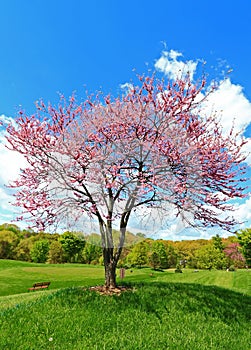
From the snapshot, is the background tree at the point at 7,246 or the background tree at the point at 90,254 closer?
the background tree at the point at 90,254

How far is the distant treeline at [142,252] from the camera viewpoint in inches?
2012

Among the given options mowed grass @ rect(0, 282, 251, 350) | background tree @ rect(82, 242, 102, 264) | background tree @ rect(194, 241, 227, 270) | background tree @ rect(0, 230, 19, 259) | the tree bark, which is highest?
background tree @ rect(0, 230, 19, 259)

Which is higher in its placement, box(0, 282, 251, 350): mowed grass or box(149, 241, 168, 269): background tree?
box(149, 241, 168, 269): background tree

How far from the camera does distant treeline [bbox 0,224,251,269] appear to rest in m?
51.1

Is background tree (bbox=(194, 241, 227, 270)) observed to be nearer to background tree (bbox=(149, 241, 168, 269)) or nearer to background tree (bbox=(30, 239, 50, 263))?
background tree (bbox=(149, 241, 168, 269))

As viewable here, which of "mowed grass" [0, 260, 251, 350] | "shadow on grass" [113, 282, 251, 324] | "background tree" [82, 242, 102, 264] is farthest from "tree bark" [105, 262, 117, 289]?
"background tree" [82, 242, 102, 264]

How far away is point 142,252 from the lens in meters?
51.8

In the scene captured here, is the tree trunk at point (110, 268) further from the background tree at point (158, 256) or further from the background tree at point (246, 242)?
the background tree at point (158, 256)

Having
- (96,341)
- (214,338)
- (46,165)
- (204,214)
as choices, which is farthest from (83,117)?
(214,338)

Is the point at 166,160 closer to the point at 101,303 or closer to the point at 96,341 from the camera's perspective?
the point at 101,303

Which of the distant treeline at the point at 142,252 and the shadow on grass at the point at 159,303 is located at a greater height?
the distant treeline at the point at 142,252

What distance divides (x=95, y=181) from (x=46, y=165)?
6.41 ft

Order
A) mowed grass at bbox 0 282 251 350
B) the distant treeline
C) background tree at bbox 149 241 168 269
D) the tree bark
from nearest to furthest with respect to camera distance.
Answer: mowed grass at bbox 0 282 251 350 < the tree bark < the distant treeline < background tree at bbox 149 241 168 269

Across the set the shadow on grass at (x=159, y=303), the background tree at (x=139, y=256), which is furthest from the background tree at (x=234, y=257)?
the shadow on grass at (x=159, y=303)
